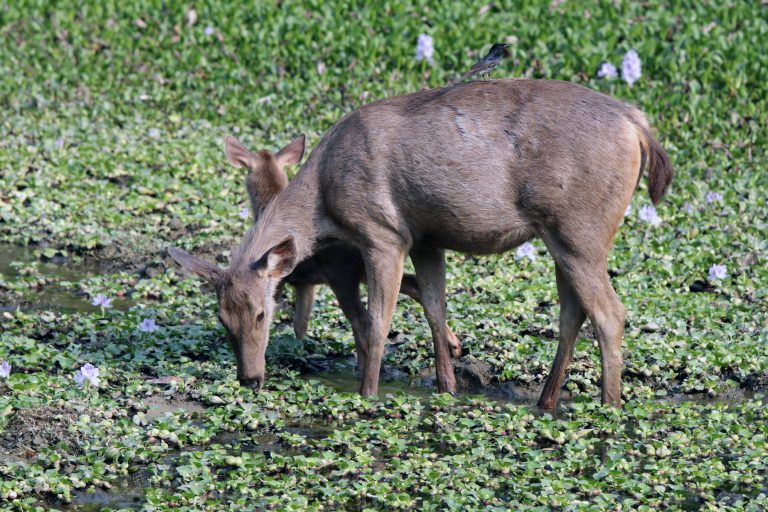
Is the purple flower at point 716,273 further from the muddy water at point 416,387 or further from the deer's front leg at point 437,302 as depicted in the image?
the deer's front leg at point 437,302

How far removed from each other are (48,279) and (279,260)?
3.05 m

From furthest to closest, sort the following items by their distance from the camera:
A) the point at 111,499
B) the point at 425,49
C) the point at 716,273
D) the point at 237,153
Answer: the point at 425,49, the point at 237,153, the point at 716,273, the point at 111,499

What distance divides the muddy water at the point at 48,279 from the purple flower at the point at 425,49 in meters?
4.92

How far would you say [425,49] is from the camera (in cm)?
1389

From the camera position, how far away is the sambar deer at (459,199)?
24.2 ft

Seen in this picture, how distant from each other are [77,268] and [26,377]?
310 cm

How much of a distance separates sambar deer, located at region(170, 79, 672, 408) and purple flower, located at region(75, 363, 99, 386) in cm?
86

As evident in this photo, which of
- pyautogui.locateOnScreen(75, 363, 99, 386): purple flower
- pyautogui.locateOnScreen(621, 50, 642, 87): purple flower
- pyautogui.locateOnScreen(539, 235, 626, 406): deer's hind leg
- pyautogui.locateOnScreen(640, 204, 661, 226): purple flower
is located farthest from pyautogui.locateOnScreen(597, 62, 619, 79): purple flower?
pyautogui.locateOnScreen(75, 363, 99, 386): purple flower

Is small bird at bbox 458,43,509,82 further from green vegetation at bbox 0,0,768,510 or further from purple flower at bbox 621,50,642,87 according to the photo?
purple flower at bbox 621,50,642,87

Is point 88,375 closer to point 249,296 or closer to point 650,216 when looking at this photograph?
point 249,296

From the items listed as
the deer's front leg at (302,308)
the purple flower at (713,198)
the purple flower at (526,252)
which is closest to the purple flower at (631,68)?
the purple flower at (713,198)

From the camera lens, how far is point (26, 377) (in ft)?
24.7

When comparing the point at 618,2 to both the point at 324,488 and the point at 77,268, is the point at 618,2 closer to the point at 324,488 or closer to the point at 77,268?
the point at 77,268

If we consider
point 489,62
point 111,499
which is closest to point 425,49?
point 489,62
